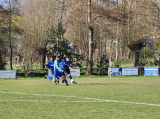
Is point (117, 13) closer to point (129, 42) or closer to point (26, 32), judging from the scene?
point (129, 42)

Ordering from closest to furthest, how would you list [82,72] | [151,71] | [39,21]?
[151,71] → [82,72] → [39,21]

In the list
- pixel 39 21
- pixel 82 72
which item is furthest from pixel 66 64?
pixel 39 21

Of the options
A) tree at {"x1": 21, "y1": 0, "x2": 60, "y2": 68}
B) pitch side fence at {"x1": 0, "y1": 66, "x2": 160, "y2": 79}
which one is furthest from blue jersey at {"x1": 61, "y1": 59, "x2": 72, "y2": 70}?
tree at {"x1": 21, "y1": 0, "x2": 60, "y2": 68}

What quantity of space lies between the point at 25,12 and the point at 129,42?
14819 mm

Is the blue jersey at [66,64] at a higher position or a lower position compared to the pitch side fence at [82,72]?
higher

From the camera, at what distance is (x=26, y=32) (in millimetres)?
43594

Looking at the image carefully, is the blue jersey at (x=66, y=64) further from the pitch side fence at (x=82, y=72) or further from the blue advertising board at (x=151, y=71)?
the blue advertising board at (x=151, y=71)

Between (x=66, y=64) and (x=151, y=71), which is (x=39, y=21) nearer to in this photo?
(x=151, y=71)

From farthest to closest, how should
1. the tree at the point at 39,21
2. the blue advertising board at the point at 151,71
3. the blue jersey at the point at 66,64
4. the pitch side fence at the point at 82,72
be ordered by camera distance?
the tree at the point at 39,21 < the blue advertising board at the point at 151,71 < the pitch side fence at the point at 82,72 < the blue jersey at the point at 66,64

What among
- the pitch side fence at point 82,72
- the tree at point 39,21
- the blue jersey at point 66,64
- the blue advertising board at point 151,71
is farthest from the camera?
the tree at point 39,21

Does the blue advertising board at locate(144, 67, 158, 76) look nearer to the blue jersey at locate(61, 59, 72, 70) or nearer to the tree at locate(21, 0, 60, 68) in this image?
the tree at locate(21, 0, 60, 68)

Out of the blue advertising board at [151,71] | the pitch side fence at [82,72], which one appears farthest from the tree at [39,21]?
the blue advertising board at [151,71]

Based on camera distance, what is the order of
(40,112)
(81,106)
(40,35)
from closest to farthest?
1. (40,112)
2. (81,106)
3. (40,35)

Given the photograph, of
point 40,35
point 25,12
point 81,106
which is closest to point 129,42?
point 40,35
